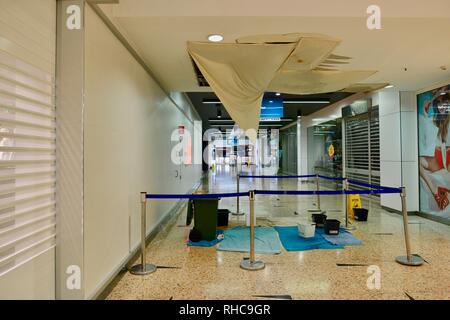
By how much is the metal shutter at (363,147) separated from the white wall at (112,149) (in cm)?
584

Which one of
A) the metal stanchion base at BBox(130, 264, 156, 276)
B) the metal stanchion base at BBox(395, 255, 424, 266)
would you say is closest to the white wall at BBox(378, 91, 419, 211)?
the metal stanchion base at BBox(395, 255, 424, 266)

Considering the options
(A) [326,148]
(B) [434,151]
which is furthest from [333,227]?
(A) [326,148]

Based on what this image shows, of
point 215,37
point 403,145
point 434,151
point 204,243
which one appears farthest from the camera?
point 403,145

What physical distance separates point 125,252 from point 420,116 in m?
6.05

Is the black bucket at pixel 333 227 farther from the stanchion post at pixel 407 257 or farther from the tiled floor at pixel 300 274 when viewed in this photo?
the stanchion post at pixel 407 257

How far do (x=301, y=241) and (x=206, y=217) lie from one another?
144cm

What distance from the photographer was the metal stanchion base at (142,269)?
119 inches

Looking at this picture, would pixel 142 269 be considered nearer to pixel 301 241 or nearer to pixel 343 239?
pixel 301 241

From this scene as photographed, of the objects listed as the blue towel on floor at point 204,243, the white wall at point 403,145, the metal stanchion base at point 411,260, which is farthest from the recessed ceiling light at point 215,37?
the white wall at point 403,145

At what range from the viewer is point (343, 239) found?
4.20m

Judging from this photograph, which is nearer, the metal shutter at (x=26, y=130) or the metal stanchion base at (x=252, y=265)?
the metal shutter at (x=26, y=130)

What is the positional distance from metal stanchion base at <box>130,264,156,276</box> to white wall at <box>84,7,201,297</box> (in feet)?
0.56

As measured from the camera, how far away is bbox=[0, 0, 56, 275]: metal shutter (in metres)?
1.60

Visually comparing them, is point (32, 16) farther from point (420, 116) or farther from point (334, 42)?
point (420, 116)
